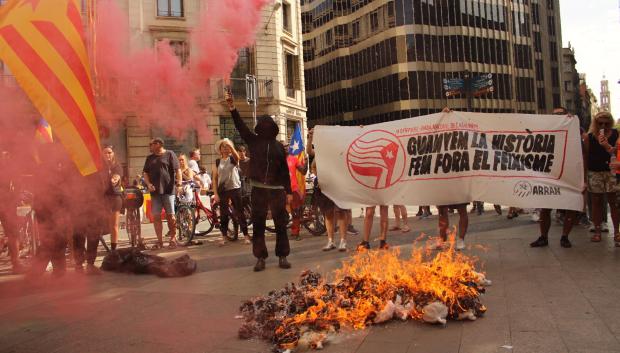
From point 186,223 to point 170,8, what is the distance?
418 cm

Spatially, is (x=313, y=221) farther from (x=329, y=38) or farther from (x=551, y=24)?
(x=551, y=24)

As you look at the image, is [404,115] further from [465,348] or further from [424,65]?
[465,348]

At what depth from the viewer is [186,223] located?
955 cm

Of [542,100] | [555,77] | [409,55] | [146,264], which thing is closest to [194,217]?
[146,264]

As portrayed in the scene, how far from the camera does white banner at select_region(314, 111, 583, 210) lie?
6914 millimetres

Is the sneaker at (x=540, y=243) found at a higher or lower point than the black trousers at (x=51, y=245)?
lower

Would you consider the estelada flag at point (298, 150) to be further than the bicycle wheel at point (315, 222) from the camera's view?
Yes

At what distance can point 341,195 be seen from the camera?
773 centimetres

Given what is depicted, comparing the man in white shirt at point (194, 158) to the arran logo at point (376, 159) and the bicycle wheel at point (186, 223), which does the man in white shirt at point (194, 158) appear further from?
the arran logo at point (376, 159)

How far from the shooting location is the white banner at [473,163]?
22.7 feet

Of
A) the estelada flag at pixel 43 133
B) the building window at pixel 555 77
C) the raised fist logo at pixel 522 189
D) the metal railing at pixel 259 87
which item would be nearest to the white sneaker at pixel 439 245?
the raised fist logo at pixel 522 189

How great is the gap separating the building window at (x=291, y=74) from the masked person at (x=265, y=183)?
3965mm

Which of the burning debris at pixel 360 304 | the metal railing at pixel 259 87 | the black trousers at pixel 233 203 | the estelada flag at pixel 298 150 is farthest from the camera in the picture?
the estelada flag at pixel 298 150

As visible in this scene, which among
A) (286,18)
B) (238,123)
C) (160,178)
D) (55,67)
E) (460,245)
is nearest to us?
(55,67)
